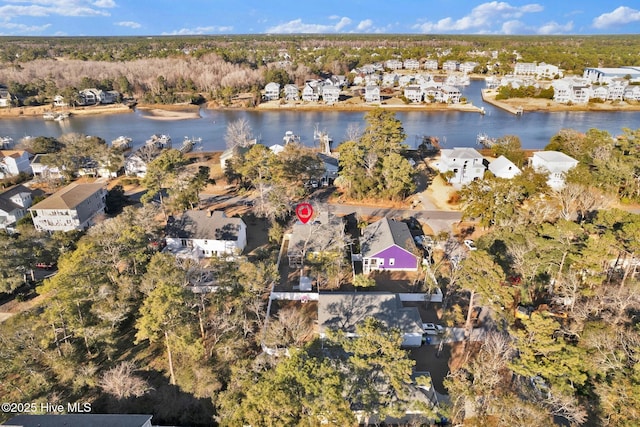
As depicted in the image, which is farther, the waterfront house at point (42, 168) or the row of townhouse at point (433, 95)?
the row of townhouse at point (433, 95)

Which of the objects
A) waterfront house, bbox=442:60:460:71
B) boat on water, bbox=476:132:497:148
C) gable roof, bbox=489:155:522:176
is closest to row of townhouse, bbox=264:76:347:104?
boat on water, bbox=476:132:497:148

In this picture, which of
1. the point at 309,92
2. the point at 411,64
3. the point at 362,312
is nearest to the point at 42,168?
the point at 362,312

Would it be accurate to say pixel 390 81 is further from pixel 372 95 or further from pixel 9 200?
pixel 9 200

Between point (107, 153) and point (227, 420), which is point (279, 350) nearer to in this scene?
point (227, 420)

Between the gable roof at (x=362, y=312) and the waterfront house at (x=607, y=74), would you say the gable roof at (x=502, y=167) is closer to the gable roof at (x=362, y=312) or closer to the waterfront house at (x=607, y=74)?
the gable roof at (x=362, y=312)

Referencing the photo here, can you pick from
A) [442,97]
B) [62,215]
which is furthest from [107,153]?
Result: [442,97]

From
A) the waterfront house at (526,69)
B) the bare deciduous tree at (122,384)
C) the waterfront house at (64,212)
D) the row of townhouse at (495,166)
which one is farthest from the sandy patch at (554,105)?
the bare deciduous tree at (122,384)

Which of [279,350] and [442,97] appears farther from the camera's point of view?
[442,97]
